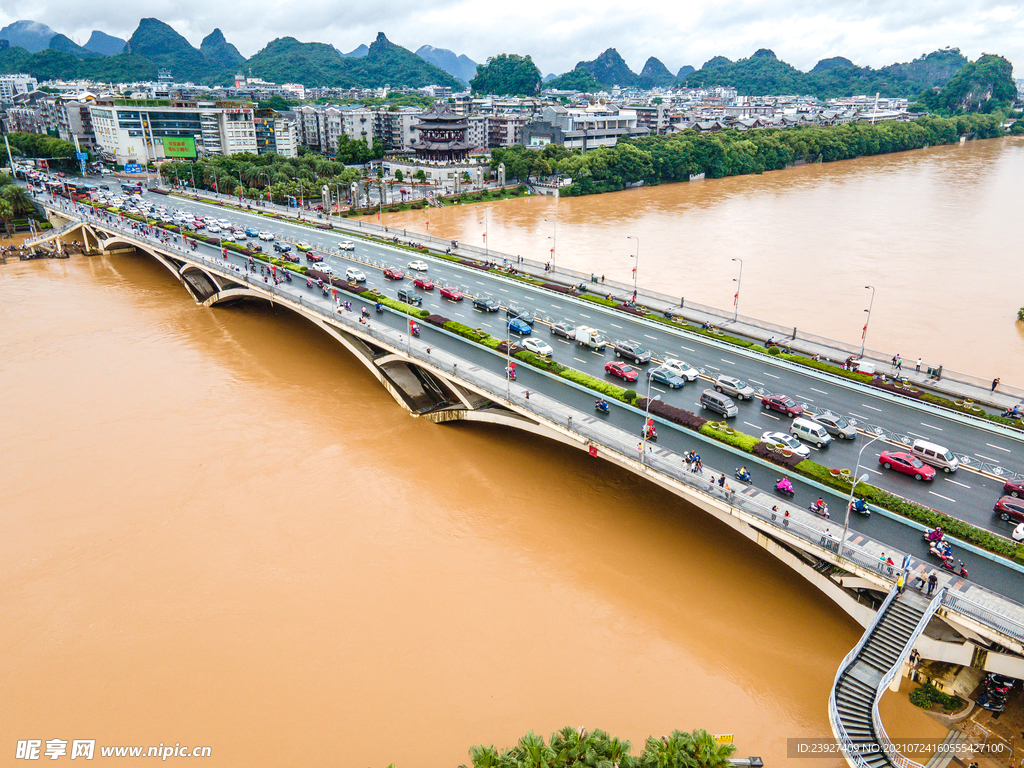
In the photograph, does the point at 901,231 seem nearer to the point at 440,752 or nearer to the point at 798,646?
the point at 798,646

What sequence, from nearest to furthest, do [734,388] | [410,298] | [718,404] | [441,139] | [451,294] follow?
[718,404]
[734,388]
[410,298]
[451,294]
[441,139]

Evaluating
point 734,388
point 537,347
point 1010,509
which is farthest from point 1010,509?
point 537,347

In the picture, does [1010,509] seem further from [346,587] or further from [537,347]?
[346,587]

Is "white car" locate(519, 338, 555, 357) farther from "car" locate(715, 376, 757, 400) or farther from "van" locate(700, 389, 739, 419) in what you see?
"car" locate(715, 376, 757, 400)

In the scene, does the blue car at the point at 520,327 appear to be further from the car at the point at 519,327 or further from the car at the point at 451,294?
the car at the point at 451,294

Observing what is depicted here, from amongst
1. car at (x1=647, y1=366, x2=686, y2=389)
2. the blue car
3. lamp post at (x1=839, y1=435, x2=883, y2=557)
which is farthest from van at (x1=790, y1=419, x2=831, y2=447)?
the blue car

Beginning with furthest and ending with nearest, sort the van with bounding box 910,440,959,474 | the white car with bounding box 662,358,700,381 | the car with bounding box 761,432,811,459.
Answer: the white car with bounding box 662,358,700,381, the car with bounding box 761,432,811,459, the van with bounding box 910,440,959,474

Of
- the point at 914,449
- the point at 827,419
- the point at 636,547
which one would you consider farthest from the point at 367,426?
the point at 914,449
